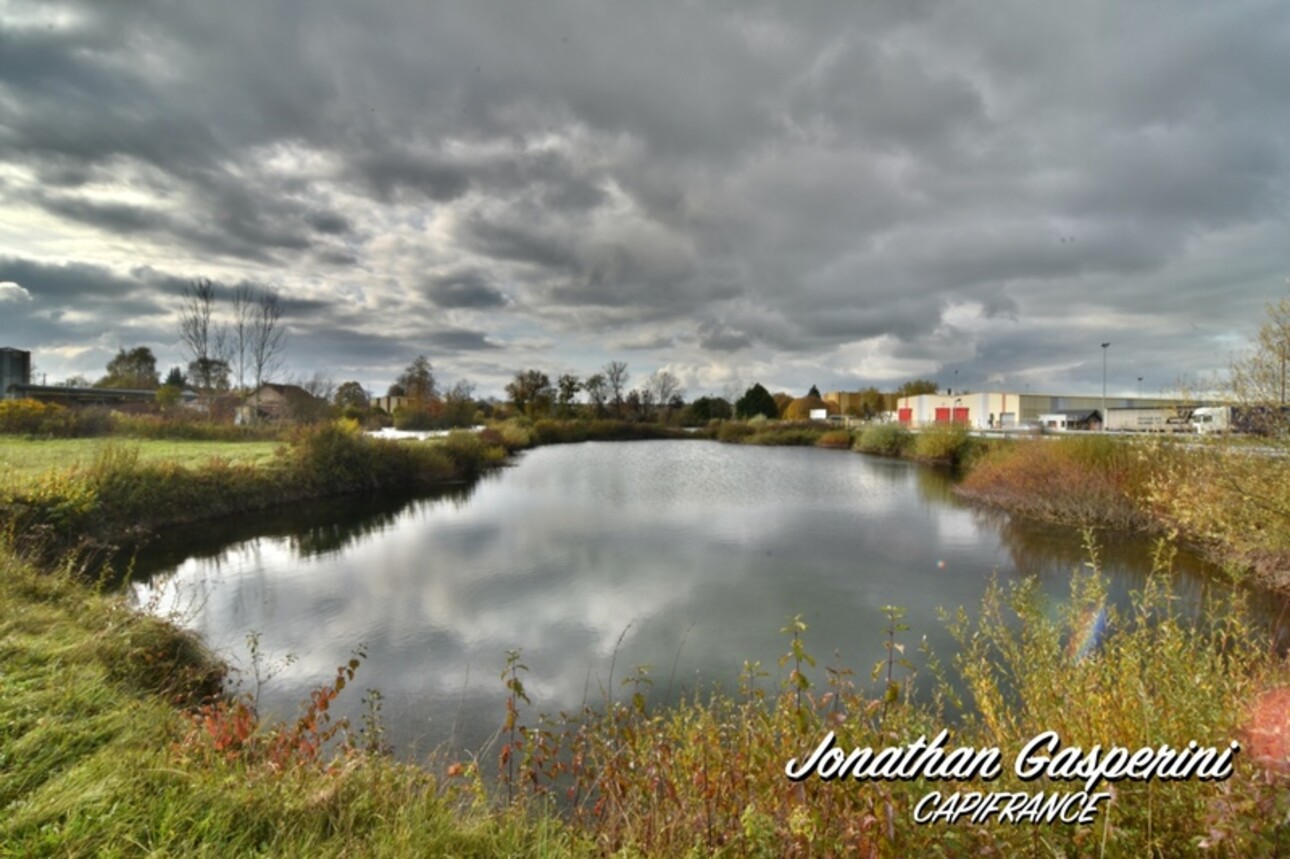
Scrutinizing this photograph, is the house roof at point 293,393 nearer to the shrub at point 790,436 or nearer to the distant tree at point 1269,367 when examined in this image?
the shrub at point 790,436

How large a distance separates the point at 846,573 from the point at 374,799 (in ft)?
24.7

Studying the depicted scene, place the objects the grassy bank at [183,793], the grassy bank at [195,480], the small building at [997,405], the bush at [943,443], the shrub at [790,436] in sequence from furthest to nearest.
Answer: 1. the small building at [997,405]
2. the shrub at [790,436]
3. the bush at [943,443]
4. the grassy bank at [195,480]
5. the grassy bank at [183,793]

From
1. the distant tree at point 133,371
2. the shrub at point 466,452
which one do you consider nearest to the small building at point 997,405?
the shrub at point 466,452

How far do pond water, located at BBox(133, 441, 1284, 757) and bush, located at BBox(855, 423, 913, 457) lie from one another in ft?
52.1

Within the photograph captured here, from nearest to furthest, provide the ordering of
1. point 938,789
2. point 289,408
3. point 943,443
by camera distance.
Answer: point 938,789 → point 943,443 → point 289,408

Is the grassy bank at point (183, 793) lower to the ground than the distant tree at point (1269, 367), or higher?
lower

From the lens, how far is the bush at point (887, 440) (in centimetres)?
3070

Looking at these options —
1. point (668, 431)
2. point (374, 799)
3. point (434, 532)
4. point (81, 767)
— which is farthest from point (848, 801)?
point (668, 431)

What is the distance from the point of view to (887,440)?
3175 centimetres

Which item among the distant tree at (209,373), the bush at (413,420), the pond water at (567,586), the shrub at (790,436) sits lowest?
the pond water at (567,586)

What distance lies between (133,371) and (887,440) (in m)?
59.0

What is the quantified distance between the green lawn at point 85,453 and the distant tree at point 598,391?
33080 millimetres

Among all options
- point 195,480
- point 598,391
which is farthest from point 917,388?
point 195,480

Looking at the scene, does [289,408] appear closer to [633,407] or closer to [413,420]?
[413,420]
